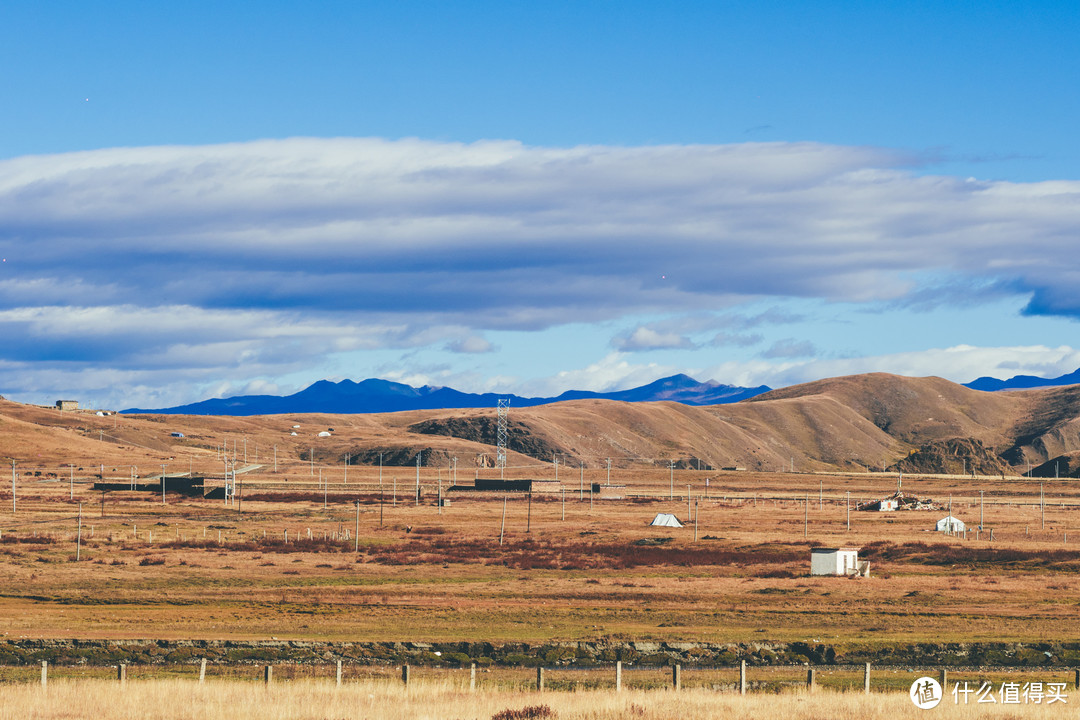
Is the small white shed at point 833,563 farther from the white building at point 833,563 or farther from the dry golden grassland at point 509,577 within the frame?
the dry golden grassland at point 509,577

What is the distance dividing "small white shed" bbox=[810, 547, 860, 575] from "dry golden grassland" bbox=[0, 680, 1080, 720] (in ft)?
135

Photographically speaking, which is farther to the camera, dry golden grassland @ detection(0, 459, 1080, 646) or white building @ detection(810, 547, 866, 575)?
white building @ detection(810, 547, 866, 575)

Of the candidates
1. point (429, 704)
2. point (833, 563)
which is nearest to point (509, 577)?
point (833, 563)

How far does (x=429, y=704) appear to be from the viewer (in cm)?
3206

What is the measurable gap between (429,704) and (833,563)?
4847 cm

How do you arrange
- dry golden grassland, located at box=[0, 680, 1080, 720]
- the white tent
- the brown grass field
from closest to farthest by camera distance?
dry golden grassland, located at box=[0, 680, 1080, 720] → the brown grass field → the white tent

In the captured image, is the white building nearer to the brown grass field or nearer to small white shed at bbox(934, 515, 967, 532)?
the brown grass field

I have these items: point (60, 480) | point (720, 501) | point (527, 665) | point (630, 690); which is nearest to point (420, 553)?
point (527, 665)

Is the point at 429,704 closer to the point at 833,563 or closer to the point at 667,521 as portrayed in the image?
the point at 833,563

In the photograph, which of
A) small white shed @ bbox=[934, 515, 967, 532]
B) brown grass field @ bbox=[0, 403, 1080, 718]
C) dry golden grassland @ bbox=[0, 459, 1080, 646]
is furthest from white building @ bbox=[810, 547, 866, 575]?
small white shed @ bbox=[934, 515, 967, 532]

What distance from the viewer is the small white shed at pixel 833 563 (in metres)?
75.1

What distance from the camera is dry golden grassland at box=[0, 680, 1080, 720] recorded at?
29703mm

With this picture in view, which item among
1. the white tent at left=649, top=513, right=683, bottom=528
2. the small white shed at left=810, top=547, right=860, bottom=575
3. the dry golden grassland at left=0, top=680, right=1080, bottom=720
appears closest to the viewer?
the dry golden grassland at left=0, top=680, right=1080, bottom=720

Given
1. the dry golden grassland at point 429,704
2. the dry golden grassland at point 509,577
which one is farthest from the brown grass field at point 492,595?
the dry golden grassland at point 509,577
